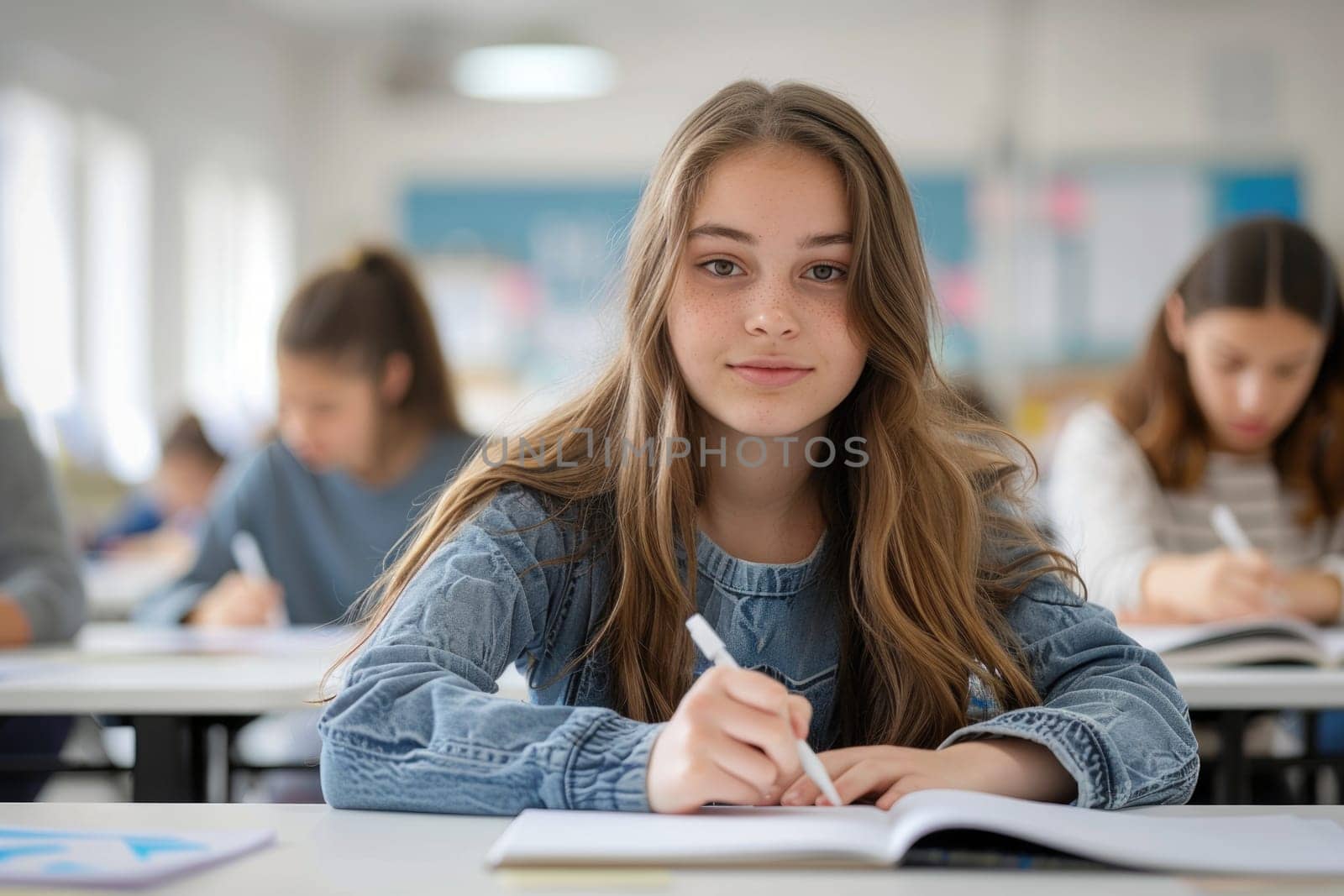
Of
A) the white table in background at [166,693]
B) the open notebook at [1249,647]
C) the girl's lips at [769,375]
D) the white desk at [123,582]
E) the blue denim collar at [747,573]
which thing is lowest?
the white desk at [123,582]

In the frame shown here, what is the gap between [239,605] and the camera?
7.05 feet

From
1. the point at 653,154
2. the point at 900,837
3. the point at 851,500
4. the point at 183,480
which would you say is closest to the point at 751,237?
the point at 851,500

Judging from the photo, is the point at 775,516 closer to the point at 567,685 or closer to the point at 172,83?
the point at 567,685

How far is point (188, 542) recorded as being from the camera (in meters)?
Result: 4.26

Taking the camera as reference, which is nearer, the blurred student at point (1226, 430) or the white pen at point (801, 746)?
the white pen at point (801, 746)

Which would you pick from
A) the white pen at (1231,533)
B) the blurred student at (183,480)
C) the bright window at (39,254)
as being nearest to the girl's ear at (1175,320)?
the white pen at (1231,533)

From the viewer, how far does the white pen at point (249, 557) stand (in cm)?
244

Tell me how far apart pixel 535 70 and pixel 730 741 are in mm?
5238

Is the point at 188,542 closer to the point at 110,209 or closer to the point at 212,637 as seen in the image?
the point at 110,209

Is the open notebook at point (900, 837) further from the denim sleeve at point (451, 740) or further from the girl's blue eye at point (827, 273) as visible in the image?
the girl's blue eye at point (827, 273)

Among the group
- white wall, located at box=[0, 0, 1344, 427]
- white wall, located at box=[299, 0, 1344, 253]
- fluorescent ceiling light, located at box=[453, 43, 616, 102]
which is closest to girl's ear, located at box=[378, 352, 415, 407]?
fluorescent ceiling light, located at box=[453, 43, 616, 102]

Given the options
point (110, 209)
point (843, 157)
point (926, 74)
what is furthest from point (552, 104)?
point (843, 157)

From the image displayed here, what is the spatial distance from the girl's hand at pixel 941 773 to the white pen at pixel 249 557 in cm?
172

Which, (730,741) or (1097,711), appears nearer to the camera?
(730,741)
